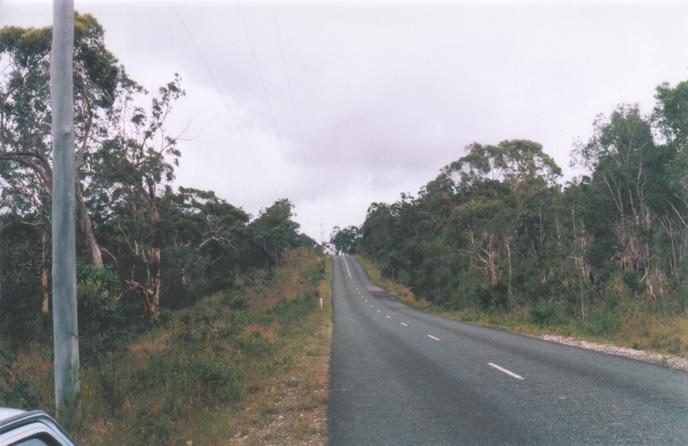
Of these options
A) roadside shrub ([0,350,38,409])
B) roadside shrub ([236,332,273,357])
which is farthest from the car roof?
roadside shrub ([236,332,273,357])

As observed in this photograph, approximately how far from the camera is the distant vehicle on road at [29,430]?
1.96m

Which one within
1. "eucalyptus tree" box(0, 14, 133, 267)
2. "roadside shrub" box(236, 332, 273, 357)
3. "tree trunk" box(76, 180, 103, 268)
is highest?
"eucalyptus tree" box(0, 14, 133, 267)

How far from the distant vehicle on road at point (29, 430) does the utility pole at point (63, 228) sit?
12.6ft

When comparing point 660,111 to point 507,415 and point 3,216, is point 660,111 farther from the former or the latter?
point 3,216

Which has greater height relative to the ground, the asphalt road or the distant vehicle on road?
the distant vehicle on road

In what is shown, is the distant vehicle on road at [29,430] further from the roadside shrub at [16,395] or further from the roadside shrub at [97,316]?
the roadside shrub at [97,316]

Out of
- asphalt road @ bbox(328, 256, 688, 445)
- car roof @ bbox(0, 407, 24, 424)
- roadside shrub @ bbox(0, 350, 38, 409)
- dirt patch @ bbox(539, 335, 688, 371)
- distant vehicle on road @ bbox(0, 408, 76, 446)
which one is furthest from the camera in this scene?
dirt patch @ bbox(539, 335, 688, 371)

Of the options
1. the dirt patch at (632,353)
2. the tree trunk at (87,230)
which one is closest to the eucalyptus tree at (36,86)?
the tree trunk at (87,230)

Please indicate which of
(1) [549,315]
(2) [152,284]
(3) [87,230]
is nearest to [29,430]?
(3) [87,230]

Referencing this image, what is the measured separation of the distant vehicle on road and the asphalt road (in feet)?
14.5

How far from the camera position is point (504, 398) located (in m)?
7.96

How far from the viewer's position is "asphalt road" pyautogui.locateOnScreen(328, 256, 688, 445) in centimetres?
604

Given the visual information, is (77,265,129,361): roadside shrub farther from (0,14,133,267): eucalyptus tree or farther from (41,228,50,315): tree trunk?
(41,228,50,315): tree trunk

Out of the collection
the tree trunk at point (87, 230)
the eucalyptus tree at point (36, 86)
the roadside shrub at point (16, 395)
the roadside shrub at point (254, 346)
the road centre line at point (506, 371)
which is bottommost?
the roadside shrub at point (254, 346)
